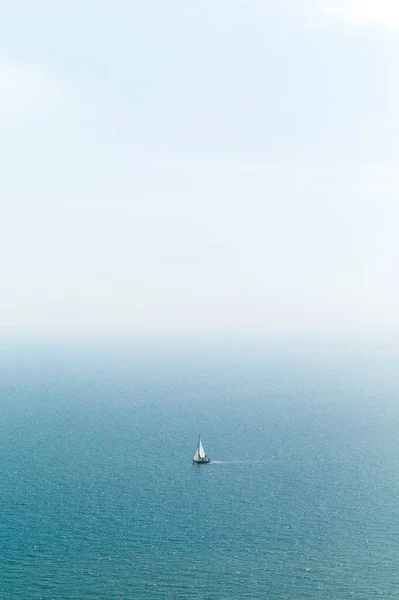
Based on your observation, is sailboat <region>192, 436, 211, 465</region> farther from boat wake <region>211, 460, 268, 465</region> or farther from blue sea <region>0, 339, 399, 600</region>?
blue sea <region>0, 339, 399, 600</region>

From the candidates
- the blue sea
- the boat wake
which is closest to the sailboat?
the boat wake

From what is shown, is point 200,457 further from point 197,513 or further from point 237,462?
point 197,513

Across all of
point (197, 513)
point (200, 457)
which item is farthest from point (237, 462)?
point (197, 513)

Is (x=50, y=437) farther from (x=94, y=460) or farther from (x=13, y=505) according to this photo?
(x=13, y=505)

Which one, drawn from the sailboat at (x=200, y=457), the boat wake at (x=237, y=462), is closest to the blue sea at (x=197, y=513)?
the boat wake at (x=237, y=462)

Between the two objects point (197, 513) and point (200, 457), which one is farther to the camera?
point (200, 457)

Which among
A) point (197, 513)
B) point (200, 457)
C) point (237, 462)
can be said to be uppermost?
point (200, 457)

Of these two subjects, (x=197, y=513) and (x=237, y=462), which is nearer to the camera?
(x=197, y=513)

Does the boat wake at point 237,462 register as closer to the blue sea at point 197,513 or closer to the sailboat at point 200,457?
the blue sea at point 197,513

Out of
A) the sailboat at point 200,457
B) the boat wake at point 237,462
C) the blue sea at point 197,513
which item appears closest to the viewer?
the blue sea at point 197,513

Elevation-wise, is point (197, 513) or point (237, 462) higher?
point (237, 462)

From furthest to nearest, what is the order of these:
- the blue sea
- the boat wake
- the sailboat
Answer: the boat wake → the sailboat → the blue sea

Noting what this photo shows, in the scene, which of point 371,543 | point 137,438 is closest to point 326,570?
point 371,543
